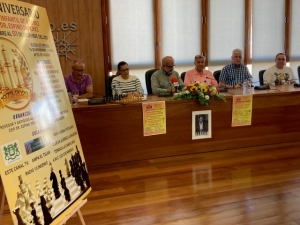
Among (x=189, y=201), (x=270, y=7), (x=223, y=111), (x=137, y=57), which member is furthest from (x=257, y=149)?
(x=270, y=7)

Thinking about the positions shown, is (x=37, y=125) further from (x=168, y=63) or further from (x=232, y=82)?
(x=232, y=82)

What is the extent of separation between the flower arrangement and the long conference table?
63 millimetres

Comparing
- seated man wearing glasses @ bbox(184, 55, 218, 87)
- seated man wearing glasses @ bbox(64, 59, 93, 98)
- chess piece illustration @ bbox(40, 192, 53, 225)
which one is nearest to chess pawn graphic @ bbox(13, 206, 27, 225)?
chess piece illustration @ bbox(40, 192, 53, 225)

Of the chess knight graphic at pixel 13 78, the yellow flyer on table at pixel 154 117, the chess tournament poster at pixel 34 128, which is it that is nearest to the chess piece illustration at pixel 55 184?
the chess tournament poster at pixel 34 128

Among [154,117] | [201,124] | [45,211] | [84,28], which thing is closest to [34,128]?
[45,211]

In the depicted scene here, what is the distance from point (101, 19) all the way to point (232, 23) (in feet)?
7.49

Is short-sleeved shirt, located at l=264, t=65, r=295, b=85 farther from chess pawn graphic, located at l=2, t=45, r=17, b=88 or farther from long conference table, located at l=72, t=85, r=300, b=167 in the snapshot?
chess pawn graphic, located at l=2, t=45, r=17, b=88

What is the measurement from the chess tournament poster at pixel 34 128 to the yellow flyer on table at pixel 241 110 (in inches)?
89.9

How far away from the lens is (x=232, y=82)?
4879 mm

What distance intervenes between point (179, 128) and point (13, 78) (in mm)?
2345

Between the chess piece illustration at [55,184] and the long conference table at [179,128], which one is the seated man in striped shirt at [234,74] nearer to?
the long conference table at [179,128]

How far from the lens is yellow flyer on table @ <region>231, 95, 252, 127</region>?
3885 mm

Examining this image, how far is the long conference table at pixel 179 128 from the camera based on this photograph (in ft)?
11.3

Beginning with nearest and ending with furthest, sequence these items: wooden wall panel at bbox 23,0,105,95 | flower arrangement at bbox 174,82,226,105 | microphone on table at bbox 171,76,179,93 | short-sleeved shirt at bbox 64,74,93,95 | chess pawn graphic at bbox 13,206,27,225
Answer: chess pawn graphic at bbox 13,206,27,225 < flower arrangement at bbox 174,82,226,105 < microphone on table at bbox 171,76,179,93 < short-sleeved shirt at bbox 64,74,93,95 < wooden wall panel at bbox 23,0,105,95
